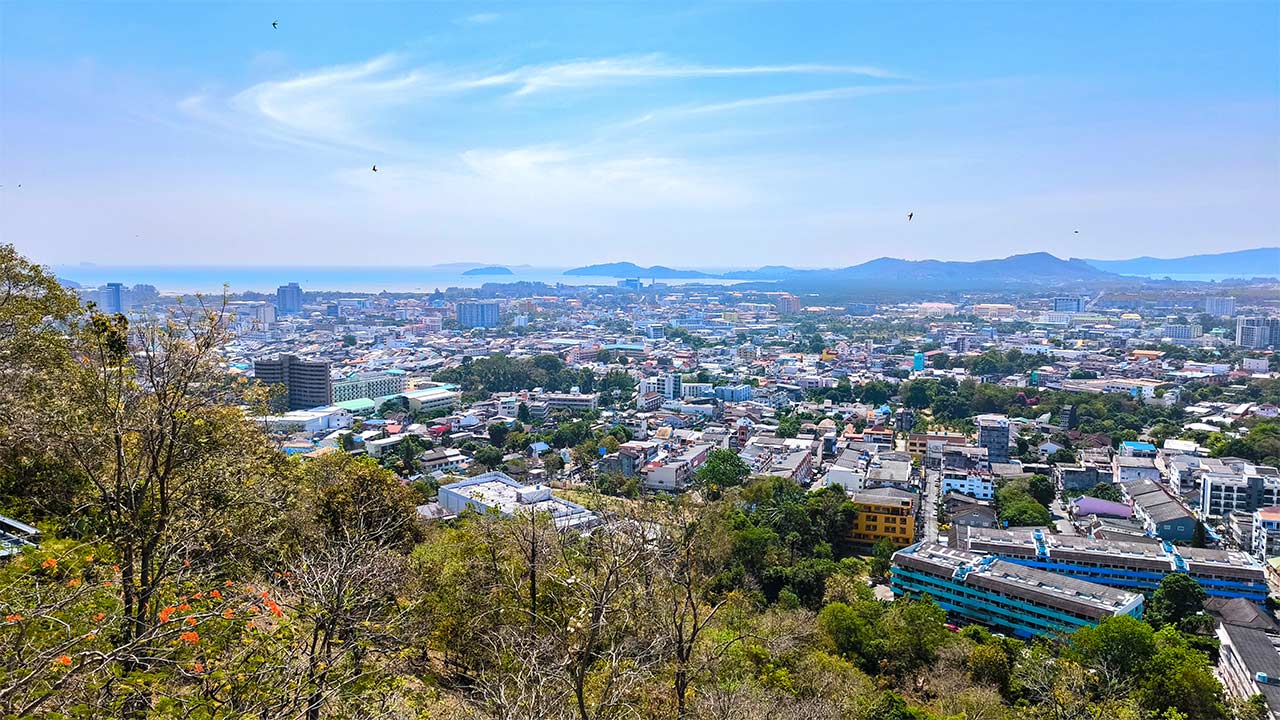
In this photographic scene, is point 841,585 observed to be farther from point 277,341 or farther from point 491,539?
point 277,341

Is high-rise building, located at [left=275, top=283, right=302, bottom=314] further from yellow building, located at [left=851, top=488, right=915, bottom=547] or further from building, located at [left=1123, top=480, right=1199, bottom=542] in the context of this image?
building, located at [left=1123, top=480, right=1199, bottom=542]

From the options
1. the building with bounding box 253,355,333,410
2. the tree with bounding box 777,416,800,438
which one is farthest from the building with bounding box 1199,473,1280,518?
the building with bounding box 253,355,333,410

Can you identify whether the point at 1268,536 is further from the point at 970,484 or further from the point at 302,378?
the point at 302,378

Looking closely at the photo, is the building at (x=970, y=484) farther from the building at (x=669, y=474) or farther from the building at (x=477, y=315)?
the building at (x=477, y=315)

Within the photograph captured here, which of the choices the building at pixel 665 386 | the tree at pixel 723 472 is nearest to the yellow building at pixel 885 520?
the tree at pixel 723 472

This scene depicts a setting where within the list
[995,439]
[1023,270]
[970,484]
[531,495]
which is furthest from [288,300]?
[1023,270]

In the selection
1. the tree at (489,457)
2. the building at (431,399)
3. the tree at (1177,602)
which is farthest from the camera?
the building at (431,399)
